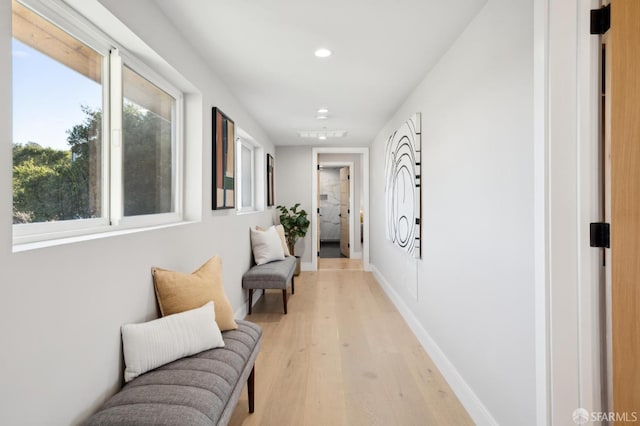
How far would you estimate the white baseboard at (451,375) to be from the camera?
6.35 feet

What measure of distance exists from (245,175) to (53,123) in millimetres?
3411

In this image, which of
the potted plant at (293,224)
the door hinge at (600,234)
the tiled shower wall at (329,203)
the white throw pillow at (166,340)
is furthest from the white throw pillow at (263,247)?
the tiled shower wall at (329,203)

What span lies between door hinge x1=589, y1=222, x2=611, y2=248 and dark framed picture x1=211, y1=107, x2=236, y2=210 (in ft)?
8.30

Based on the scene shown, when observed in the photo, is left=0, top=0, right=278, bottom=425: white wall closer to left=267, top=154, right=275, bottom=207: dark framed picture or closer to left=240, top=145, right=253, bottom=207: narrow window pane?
left=240, top=145, right=253, bottom=207: narrow window pane

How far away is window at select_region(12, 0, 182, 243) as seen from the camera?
1.29m

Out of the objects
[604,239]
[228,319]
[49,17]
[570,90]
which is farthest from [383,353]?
[49,17]

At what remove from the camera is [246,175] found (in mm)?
4891

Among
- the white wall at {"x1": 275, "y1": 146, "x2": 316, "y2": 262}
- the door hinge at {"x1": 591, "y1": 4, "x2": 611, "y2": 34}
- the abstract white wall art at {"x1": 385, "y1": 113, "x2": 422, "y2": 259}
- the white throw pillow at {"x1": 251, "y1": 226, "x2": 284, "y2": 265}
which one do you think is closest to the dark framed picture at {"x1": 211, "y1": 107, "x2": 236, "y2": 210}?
the white throw pillow at {"x1": 251, "y1": 226, "x2": 284, "y2": 265}

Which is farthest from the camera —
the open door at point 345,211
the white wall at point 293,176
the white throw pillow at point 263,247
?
the open door at point 345,211

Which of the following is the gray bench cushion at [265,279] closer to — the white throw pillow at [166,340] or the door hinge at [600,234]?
the white throw pillow at [166,340]

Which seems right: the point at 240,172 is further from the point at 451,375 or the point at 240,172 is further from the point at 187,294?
the point at 451,375

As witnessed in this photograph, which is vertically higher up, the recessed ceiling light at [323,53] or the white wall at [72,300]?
the recessed ceiling light at [323,53]

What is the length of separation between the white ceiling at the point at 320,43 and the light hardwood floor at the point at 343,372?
7.86 ft

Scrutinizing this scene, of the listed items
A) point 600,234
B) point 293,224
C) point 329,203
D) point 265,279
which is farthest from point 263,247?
point 329,203
